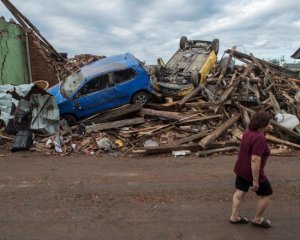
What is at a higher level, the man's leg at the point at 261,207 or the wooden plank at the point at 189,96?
the wooden plank at the point at 189,96

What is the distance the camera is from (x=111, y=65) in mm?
14305

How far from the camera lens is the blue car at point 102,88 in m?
13.4

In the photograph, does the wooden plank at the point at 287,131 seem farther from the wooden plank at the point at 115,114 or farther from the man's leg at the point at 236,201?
the man's leg at the point at 236,201

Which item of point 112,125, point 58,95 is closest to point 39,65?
point 58,95

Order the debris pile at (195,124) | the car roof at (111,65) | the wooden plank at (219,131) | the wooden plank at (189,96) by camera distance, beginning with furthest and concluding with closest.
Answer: the wooden plank at (189,96) < the car roof at (111,65) < the debris pile at (195,124) < the wooden plank at (219,131)

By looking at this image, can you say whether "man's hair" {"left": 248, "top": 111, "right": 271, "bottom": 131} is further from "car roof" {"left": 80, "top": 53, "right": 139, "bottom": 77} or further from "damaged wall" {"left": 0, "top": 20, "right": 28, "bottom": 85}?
"damaged wall" {"left": 0, "top": 20, "right": 28, "bottom": 85}

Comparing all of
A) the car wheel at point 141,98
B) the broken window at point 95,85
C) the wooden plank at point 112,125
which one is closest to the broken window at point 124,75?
the broken window at point 95,85

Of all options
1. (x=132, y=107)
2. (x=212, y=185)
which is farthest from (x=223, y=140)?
(x=212, y=185)

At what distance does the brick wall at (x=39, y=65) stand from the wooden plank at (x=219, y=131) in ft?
28.1

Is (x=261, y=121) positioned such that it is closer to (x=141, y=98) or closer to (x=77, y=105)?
(x=77, y=105)

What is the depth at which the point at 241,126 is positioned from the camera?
1296cm

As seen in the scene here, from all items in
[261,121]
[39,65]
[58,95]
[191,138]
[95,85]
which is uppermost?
[39,65]

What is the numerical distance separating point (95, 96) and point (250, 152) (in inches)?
344

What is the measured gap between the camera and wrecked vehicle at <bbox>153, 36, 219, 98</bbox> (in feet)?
50.8
